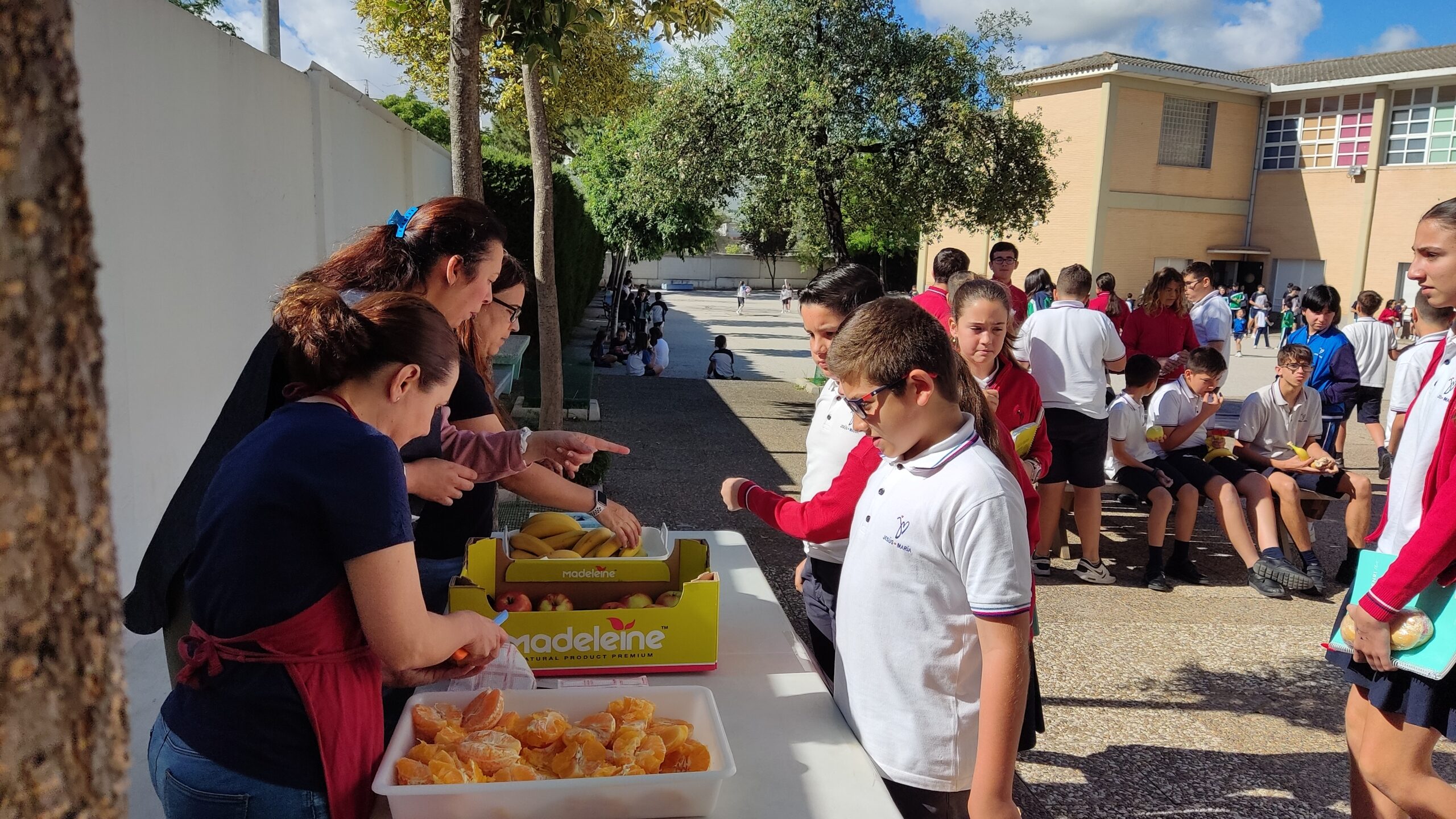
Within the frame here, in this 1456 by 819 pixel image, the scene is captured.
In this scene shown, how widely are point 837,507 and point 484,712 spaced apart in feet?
3.23

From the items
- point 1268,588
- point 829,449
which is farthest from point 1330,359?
point 829,449

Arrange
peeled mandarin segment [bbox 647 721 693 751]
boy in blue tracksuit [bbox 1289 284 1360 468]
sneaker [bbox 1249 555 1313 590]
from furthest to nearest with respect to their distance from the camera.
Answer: boy in blue tracksuit [bbox 1289 284 1360 468]
sneaker [bbox 1249 555 1313 590]
peeled mandarin segment [bbox 647 721 693 751]

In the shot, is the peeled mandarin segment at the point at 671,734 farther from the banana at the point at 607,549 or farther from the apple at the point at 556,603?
the banana at the point at 607,549

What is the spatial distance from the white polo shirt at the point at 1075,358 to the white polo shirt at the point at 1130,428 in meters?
0.24

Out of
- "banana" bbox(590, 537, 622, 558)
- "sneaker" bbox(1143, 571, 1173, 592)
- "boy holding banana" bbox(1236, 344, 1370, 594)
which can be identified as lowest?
"sneaker" bbox(1143, 571, 1173, 592)

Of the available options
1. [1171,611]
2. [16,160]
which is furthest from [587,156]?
[16,160]

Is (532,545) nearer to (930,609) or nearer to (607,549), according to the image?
(607,549)

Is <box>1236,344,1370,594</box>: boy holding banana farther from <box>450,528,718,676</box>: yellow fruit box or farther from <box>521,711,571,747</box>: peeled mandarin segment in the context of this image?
<box>521,711,571,747</box>: peeled mandarin segment

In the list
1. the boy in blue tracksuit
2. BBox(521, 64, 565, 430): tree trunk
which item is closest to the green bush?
BBox(521, 64, 565, 430): tree trunk

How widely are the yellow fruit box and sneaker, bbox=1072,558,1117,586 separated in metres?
4.30

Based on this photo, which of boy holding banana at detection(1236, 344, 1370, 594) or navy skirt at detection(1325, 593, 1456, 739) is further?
boy holding banana at detection(1236, 344, 1370, 594)

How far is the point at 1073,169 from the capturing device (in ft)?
105

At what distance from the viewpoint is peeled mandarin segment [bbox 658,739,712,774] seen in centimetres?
174

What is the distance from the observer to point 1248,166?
33406 mm
